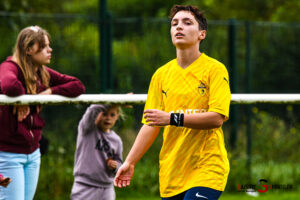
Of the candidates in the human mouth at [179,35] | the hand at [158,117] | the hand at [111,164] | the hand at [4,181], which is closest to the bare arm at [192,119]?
the hand at [158,117]

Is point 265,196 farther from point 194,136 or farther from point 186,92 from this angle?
point 186,92

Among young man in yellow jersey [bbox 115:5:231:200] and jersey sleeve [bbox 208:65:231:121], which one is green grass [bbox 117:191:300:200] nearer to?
Answer: young man in yellow jersey [bbox 115:5:231:200]

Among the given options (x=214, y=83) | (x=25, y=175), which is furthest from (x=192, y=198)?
(x=25, y=175)

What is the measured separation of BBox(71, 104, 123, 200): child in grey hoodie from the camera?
5090 mm

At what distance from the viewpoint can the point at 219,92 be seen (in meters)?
3.87

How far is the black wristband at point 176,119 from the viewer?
3740mm

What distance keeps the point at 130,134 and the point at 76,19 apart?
66.0 inches

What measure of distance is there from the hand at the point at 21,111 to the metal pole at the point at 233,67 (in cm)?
417

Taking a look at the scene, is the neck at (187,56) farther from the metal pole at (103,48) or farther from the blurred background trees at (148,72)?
the metal pole at (103,48)

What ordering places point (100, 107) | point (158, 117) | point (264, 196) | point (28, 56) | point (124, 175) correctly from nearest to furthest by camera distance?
point (158, 117) → point (124, 175) → point (28, 56) → point (100, 107) → point (264, 196)

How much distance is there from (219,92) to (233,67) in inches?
187

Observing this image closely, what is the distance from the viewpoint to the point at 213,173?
390 cm

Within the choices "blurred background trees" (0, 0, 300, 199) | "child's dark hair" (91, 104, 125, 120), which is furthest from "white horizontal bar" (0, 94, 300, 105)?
"blurred background trees" (0, 0, 300, 199)

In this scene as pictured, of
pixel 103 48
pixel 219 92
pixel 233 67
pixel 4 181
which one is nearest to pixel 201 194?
pixel 219 92
